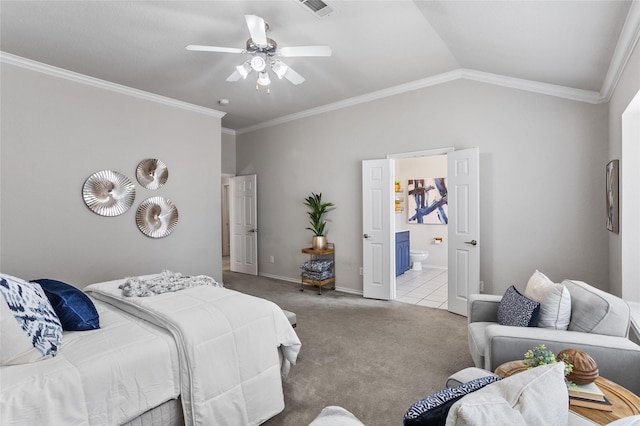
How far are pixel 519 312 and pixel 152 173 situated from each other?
176 inches

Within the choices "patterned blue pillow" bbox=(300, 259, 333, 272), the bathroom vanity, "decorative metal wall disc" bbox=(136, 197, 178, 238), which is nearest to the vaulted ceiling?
"decorative metal wall disc" bbox=(136, 197, 178, 238)

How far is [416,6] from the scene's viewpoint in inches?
102

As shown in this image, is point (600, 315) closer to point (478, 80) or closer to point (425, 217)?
point (478, 80)

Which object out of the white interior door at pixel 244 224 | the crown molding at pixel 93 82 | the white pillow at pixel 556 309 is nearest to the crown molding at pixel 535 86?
the white pillow at pixel 556 309

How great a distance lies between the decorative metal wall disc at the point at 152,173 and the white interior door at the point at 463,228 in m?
3.86

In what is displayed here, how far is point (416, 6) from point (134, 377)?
3109 millimetres

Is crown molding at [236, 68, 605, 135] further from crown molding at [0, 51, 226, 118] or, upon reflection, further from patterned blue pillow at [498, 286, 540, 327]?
patterned blue pillow at [498, 286, 540, 327]

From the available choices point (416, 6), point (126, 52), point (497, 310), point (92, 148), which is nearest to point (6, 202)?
point (92, 148)

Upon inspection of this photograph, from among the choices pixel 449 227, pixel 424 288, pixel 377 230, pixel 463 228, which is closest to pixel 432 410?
pixel 463 228

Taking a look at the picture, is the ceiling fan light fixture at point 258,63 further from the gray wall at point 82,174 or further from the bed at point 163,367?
the gray wall at point 82,174

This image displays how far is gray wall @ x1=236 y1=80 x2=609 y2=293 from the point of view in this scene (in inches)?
136

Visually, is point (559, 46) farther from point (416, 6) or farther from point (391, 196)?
point (391, 196)

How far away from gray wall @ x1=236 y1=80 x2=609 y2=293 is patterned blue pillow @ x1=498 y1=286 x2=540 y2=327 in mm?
1723

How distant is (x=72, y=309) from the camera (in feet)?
6.27
